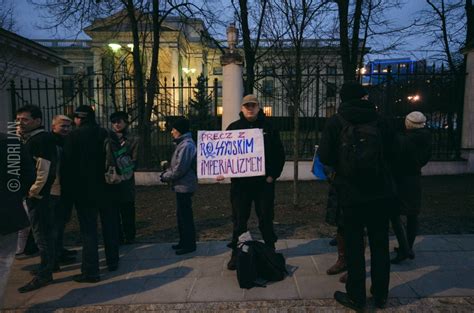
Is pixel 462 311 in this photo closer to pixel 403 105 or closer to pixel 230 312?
pixel 230 312

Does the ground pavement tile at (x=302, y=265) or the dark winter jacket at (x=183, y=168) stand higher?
the dark winter jacket at (x=183, y=168)

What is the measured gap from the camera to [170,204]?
28.3 feet

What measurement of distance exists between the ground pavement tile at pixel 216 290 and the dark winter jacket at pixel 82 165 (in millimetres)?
1557

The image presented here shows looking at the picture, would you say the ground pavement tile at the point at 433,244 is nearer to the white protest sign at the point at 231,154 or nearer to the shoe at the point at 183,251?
the white protest sign at the point at 231,154

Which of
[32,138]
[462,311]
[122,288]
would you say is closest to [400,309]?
[462,311]

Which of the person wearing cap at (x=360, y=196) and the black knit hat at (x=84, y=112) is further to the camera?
the black knit hat at (x=84, y=112)

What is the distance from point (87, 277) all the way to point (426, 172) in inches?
405

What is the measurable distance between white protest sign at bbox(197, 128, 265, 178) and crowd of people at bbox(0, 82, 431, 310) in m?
0.11

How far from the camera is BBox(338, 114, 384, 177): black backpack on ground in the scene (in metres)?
3.32

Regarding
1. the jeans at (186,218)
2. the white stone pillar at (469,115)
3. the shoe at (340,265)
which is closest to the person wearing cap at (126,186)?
the jeans at (186,218)

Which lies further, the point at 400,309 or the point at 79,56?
the point at 79,56

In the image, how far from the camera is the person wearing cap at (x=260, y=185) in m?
4.56

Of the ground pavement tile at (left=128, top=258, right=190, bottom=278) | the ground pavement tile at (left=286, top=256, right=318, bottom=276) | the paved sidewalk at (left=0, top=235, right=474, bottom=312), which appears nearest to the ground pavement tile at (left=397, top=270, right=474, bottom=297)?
the paved sidewalk at (left=0, top=235, right=474, bottom=312)

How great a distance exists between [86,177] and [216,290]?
1.95 m
